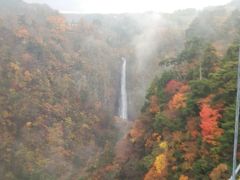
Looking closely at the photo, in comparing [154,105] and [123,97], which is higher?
[123,97]

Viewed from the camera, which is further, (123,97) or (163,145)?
(123,97)

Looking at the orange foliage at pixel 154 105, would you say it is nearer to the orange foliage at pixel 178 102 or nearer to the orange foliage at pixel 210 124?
the orange foliage at pixel 178 102

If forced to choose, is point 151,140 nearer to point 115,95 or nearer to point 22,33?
point 115,95

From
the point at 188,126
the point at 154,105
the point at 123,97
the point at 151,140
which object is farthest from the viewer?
the point at 123,97

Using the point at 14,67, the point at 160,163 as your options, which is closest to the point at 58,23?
the point at 14,67

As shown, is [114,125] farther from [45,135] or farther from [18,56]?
[18,56]

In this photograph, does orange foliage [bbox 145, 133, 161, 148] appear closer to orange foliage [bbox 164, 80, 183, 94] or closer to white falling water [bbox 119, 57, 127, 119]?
orange foliage [bbox 164, 80, 183, 94]
